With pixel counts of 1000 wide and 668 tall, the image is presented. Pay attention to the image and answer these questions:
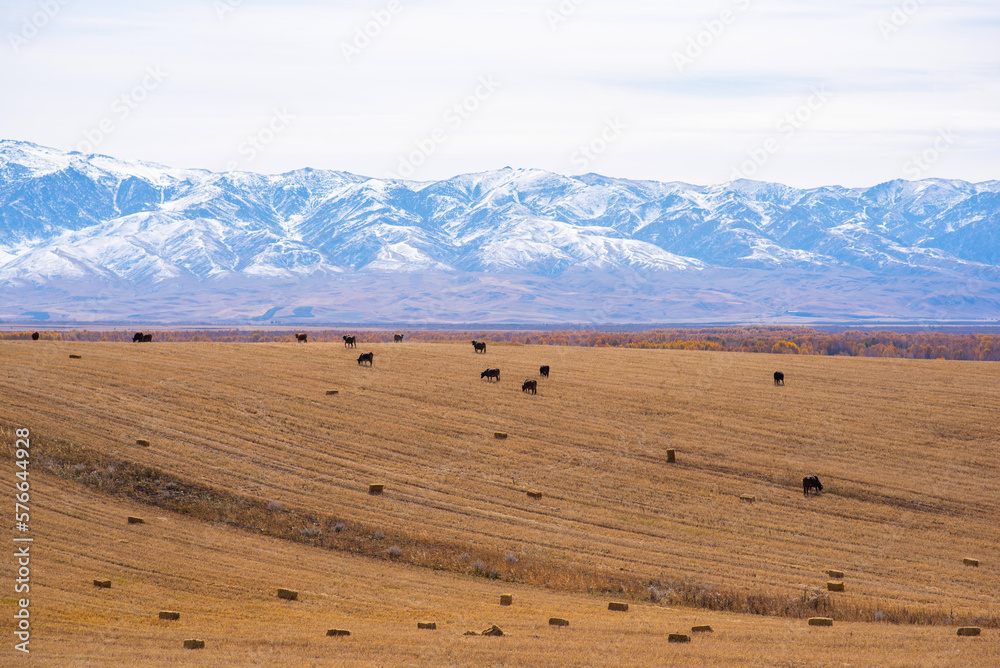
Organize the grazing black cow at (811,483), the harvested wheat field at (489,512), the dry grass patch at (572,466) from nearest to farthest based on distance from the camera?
the harvested wheat field at (489,512), the dry grass patch at (572,466), the grazing black cow at (811,483)

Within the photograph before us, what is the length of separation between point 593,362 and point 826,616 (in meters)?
52.0

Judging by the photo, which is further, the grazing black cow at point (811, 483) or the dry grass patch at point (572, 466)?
the grazing black cow at point (811, 483)

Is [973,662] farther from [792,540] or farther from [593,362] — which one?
[593,362]

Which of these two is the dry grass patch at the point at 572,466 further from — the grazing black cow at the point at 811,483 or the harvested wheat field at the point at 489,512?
the grazing black cow at the point at 811,483

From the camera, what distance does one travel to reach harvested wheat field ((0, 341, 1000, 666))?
28.7 metres

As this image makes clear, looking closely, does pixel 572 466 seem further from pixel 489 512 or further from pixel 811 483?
pixel 811 483

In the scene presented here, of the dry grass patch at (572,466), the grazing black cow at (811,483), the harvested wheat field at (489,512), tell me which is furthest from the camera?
the grazing black cow at (811,483)

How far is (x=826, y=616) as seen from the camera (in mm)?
34031

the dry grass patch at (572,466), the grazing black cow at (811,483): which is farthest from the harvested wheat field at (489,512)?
the grazing black cow at (811,483)

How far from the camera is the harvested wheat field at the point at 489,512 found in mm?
28719

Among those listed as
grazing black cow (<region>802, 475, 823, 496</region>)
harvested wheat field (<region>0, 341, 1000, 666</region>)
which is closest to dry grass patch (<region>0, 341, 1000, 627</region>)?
harvested wheat field (<region>0, 341, 1000, 666</region>)

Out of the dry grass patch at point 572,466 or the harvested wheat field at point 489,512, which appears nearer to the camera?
the harvested wheat field at point 489,512

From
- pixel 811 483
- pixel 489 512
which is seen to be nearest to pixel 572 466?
pixel 489 512

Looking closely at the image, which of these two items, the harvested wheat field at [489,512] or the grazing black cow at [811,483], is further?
the grazing black cow at [811,483]
